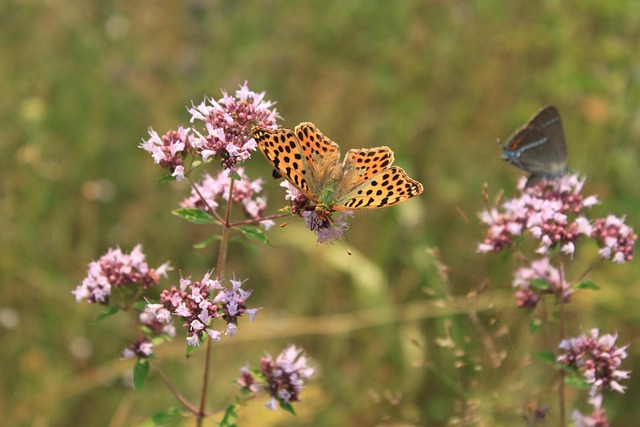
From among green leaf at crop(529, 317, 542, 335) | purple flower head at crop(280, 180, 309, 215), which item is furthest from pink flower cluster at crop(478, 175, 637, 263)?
purple flower head at crop(280, 180, 309, 215)

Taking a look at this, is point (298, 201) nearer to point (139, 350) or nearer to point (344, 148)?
point (139, 350)

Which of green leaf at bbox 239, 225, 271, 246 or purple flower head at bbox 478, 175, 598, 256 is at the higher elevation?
purple flower head at bbox 478, 175, 598, 256

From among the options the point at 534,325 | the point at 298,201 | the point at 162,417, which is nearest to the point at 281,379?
the point at 162,417

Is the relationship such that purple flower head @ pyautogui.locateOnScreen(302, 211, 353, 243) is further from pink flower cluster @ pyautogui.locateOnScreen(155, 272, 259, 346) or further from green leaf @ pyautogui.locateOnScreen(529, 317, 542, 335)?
green leaf @ pyautogui.locateOnScreen(529, 317, 542, 335)

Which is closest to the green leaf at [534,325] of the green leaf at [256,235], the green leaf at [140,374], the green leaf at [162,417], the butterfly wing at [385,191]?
the butterfly wing at [385,191]

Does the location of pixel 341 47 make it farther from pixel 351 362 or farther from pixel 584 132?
pixel 351 362

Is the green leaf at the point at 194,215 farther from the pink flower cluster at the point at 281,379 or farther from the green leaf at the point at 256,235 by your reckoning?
the pink flower cluster at the point at 281,379

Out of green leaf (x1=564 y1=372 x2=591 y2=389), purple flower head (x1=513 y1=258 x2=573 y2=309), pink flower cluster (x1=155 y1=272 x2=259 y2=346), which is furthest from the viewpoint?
purple flower head (x1=513 y1=258 x2=573 y2=309)
